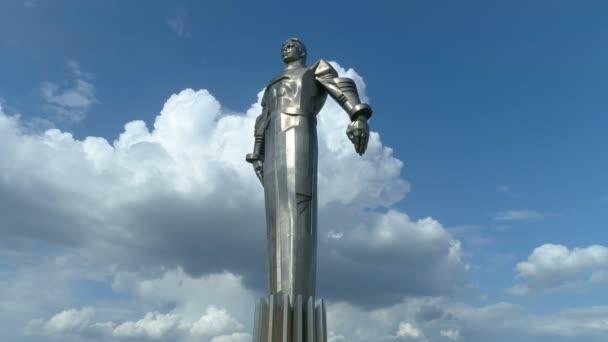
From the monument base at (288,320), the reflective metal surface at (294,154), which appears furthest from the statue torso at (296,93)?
the monument base at (288,320)

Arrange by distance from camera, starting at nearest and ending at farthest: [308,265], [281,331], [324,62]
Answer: [281,331] → [308,265] → [324,62]

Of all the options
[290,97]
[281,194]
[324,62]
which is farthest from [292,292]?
[324,62]

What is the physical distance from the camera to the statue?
11.7m

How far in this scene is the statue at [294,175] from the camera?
38.5 ft

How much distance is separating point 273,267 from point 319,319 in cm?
158

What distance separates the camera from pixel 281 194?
13109 millimetres

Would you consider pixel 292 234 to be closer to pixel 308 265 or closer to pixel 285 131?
pixel 308 265

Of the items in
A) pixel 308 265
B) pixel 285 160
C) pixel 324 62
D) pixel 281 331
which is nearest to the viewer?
pixel 281 331

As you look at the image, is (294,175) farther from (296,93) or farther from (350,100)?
(350,100)

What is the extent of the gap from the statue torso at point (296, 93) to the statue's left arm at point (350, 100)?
265 mm

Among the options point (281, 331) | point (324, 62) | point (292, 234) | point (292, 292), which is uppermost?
point (324, 62)

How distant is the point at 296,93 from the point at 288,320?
17.5 feet

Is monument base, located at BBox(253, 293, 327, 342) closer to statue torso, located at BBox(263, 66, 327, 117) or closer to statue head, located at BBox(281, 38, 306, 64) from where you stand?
statue torso, located at BBox(263, 66, 327, 117)

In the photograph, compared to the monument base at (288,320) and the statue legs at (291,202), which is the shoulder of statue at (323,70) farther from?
the monument base at (288,320)
